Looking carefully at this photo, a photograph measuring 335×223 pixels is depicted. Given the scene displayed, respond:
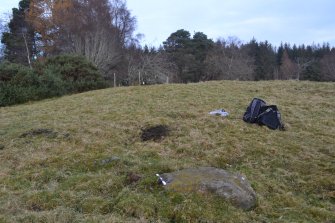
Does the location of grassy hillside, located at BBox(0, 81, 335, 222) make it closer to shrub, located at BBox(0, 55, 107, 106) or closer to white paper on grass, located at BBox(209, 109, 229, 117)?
white paper on grass, located at BBox(209, 109, 229, 117)

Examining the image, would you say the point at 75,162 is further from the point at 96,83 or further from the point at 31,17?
the point at 31,17

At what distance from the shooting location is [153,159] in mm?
7059

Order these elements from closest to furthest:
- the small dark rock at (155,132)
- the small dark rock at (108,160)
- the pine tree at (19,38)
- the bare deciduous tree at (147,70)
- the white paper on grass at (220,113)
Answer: the small dark rock at (108,160)
the small dark rock at (155,132)
the white paper on grass at (220,113)
the bare deciduous tree at (147,70)
the pine tree at (19,38)

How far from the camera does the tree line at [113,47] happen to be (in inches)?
1137

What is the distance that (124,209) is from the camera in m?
4.85

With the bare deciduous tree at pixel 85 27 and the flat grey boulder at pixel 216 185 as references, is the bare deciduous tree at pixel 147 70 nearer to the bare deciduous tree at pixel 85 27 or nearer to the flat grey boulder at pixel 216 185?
the bare deciduous tree at pixel 85 27

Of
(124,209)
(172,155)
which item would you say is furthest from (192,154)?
(124,209)

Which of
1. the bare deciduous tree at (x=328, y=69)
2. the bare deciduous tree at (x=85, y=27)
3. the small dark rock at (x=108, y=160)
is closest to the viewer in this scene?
the small dark rock at (x=108, y=160)

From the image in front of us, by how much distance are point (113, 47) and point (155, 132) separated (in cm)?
2166

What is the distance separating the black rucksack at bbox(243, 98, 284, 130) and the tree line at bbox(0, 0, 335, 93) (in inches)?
553

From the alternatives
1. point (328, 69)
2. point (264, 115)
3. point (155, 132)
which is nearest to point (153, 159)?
point (155, 132)

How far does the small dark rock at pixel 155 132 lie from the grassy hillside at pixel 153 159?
182 mm

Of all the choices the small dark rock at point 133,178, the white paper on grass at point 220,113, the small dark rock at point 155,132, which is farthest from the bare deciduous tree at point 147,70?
the small dark rock at point 133,178

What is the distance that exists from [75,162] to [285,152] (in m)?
4.51
